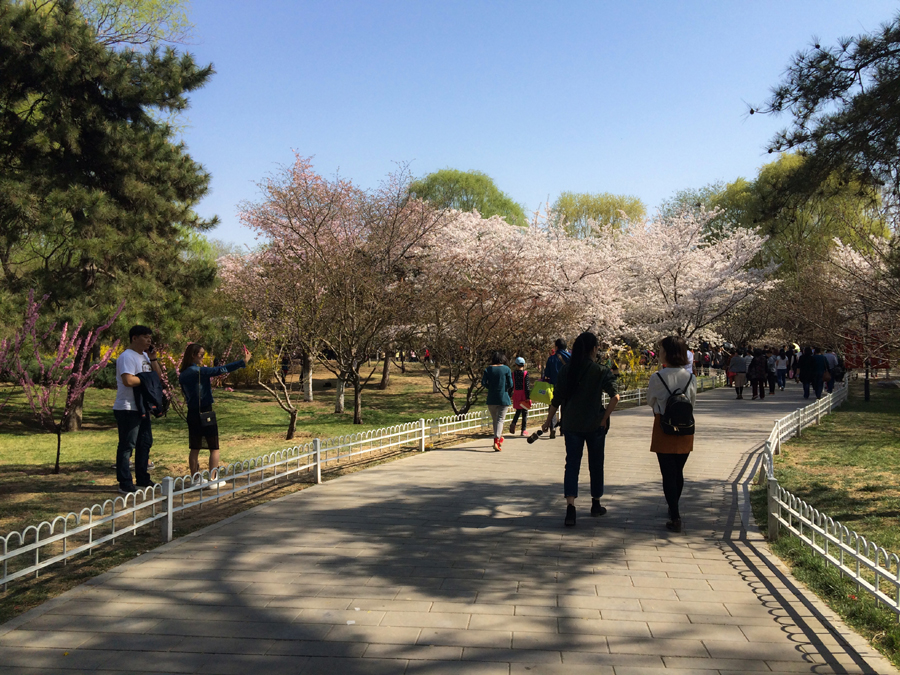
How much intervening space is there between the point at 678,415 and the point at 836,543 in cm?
163

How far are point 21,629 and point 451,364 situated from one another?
40.7ft

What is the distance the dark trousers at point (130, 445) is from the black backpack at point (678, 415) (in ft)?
16.9

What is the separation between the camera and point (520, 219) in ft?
154

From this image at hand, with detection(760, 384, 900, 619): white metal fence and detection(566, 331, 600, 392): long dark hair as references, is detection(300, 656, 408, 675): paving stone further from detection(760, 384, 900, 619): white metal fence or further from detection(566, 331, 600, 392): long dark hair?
detection(566, 331, 600, 392): long dark hair

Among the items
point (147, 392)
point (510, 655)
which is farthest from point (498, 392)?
point (510, 655)

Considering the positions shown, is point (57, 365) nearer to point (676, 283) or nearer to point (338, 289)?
point (338, 289)

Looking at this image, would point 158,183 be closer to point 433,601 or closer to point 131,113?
point 131,113

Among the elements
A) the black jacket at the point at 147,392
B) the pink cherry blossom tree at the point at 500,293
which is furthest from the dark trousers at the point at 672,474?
the pink cherry blossom tree at the point at 500,293

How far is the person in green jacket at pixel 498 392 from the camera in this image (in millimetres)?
11312

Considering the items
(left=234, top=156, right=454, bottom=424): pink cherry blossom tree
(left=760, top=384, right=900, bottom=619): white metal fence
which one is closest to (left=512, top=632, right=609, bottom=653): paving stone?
(left=760, top=384, right=900, bottom=619): white metal fence

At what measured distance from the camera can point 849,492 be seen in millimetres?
8406

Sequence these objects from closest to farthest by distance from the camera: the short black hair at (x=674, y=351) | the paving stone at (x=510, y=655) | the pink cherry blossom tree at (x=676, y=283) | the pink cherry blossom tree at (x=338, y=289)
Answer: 1. the paving stone at (x=510, y=655)
2. the short black hair at (x=674, y=351)
3. the pink cherry blossom tree at (x=338, y=289)
4. the pink cherry blossom tree at (x=676, y=283)

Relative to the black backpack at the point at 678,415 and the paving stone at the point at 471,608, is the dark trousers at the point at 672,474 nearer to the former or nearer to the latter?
the black backpack at the point at 678,415

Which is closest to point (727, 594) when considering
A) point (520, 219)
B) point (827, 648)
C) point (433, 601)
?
point (827, 648)
